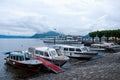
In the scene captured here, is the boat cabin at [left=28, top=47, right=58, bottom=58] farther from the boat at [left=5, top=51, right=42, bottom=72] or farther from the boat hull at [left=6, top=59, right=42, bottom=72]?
the boat hull at [left=6, top=59, right=42, bottom=72]

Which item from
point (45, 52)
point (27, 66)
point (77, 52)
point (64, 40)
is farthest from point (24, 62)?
point (64, 40)

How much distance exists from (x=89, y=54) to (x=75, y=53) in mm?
2926

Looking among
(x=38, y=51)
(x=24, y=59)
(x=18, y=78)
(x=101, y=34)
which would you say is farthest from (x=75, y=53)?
(x=101, y=34)

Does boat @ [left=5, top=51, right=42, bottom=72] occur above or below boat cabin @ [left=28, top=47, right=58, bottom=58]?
below

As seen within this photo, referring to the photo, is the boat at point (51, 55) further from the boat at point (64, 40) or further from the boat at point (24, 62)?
the boat at point (64, 40)

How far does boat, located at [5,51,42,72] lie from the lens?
3381 cm

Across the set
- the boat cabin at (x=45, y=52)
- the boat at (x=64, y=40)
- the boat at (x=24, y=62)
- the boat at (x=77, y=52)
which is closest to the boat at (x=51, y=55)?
the boat cabin at (x=45, y=52)

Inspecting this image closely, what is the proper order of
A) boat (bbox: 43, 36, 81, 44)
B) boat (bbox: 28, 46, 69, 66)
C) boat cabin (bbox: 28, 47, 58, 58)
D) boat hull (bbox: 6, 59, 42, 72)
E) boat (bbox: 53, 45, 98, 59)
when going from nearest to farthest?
1. boat hull (bbox: 6, 59, 42, 72)
2. boat (bbox: 28, 46, 69, 66)
3. boat cabin (bbox: 28, 47, 58, 58)
4. boat (bbox: 53, 45, 98, 59)
5. boat (bbox: 43, 36, 81, 44)

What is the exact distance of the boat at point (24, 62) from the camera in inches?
1331

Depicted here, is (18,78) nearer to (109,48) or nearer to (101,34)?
(109,48)

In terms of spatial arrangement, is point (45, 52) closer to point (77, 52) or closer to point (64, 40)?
point (77, 52)

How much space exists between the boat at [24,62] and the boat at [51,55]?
105 inches

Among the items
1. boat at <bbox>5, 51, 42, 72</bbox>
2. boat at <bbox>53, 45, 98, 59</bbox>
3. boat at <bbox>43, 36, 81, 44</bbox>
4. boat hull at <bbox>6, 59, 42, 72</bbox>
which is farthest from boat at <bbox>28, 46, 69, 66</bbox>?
boat at <bbox>43, 36, 81, 44</bbox>

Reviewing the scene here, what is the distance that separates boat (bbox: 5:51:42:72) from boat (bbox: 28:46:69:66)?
8.78 ft
